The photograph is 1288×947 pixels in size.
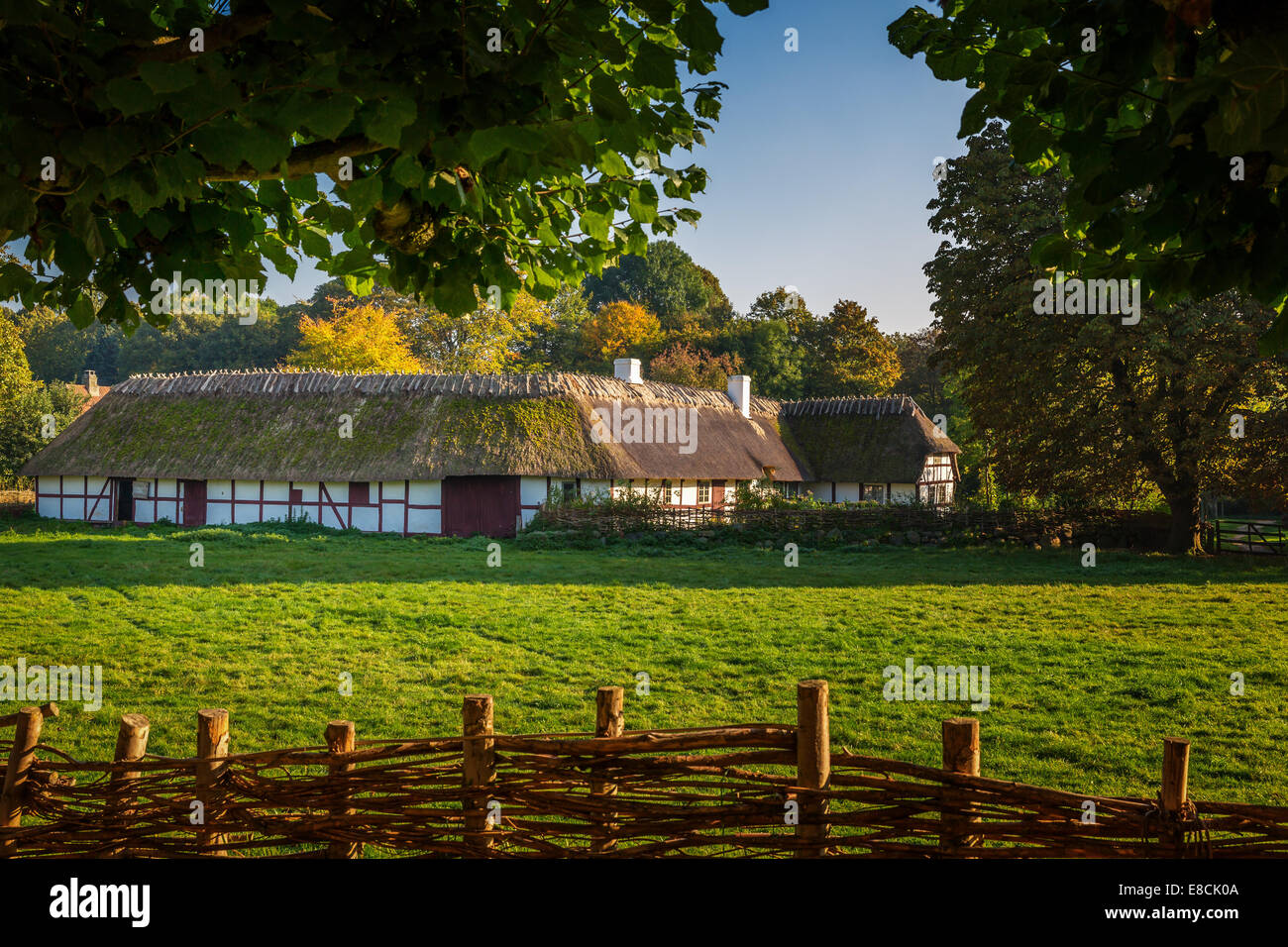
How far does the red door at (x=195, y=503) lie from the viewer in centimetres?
2917

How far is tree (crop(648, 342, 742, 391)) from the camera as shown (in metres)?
46.8

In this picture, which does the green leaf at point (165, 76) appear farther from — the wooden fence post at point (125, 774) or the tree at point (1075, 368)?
the tree at point (1075, 368)

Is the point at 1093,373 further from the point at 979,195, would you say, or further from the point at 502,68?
the point at 502,68

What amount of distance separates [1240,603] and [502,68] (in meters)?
15.7

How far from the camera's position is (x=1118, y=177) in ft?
10.3

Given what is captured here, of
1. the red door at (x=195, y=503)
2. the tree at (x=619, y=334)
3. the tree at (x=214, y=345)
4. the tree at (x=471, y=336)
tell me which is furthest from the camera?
the tree at (x=214, y=345)

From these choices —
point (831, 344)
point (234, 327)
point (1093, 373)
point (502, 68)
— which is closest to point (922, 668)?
point (502, 68)

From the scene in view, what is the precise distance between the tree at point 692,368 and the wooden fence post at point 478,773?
42.7 metres

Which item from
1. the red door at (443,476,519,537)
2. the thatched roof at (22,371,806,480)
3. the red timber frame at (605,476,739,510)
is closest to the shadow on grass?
the red door at (443,476,519,537)

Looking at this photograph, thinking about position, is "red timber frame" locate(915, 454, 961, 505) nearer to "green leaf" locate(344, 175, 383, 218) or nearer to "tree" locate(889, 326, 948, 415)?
"tree" locate(889, 326, 948, 415)

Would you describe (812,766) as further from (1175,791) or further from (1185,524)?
(1185,524)

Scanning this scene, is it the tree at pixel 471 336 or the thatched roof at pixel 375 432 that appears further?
the tree at pixel 471 336

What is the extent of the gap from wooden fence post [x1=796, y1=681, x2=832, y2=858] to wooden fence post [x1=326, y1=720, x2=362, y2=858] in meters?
1.82

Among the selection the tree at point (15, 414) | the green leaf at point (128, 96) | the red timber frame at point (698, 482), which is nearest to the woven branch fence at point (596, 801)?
the green leaf at point (128, 96)
